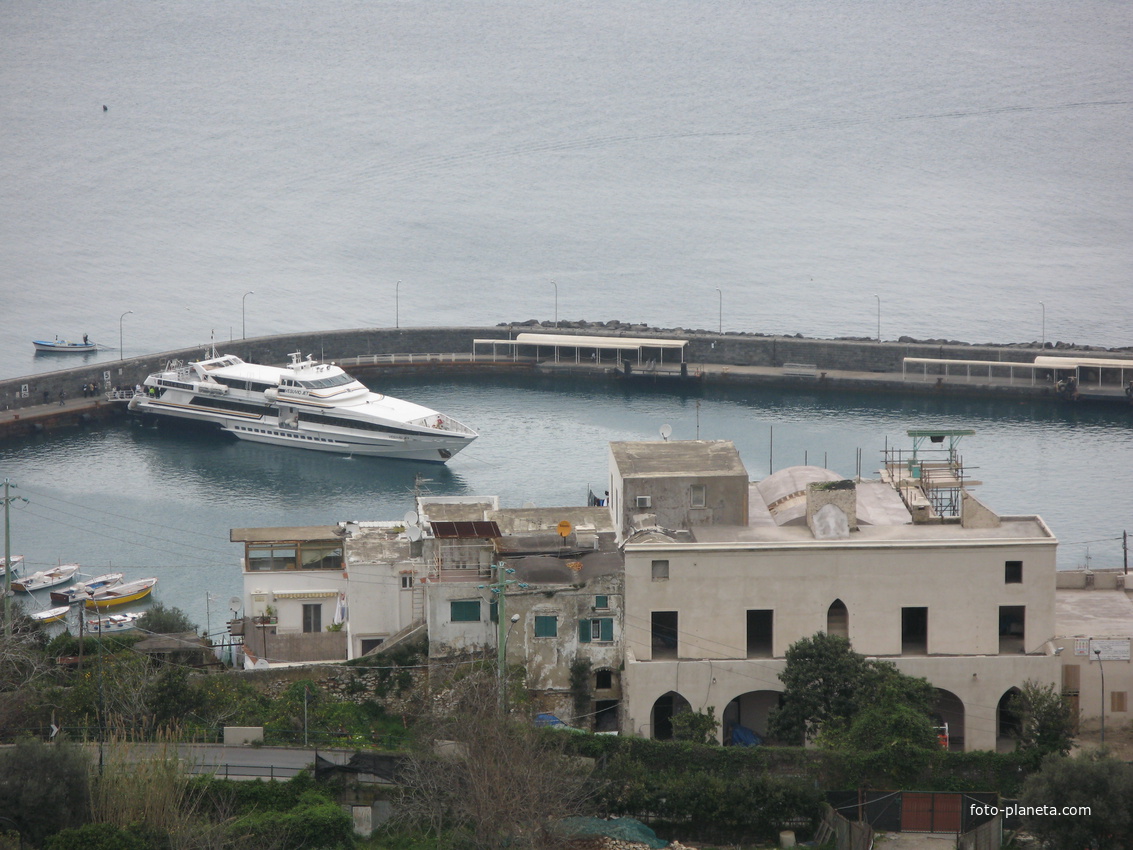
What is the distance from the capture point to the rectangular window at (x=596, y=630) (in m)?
34.4

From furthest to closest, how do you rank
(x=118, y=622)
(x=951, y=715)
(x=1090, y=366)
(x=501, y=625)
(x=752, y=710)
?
1. (x=1090, y=366)
2. (x=118, y=622)
3. (x=752, y=710)
4. (x=951, y=715)
5. (x=501, y=625)

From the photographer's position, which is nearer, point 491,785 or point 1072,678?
point 491,785

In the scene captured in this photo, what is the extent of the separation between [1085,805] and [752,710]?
315 inches

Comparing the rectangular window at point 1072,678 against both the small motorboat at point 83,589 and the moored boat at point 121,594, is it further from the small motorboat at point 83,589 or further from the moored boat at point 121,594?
the small motorboat at point 83,589

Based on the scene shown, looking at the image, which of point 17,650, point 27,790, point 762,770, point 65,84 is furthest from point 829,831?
point 65,84

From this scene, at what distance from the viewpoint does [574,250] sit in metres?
112

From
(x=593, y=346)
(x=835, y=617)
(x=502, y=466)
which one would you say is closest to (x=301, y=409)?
(x=502, y=466)

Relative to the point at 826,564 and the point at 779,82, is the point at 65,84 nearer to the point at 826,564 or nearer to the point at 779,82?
the point at 779,82

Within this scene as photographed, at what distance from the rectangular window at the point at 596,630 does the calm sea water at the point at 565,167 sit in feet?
191

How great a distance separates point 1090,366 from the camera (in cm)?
7419

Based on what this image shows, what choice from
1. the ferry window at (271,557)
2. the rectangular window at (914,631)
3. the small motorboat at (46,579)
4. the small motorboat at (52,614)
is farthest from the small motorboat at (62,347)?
the rectangular window at (914,631)

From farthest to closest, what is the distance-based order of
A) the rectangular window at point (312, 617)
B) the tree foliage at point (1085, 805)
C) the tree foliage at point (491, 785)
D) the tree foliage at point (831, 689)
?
the rectangular window at point (312, 617)
the tree foliage at point (831, 689)
the tree foliage at point (491, 785)
the tree foliage at point (1085, 805)

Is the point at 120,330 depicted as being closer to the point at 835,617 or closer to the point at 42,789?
the point at 835,617

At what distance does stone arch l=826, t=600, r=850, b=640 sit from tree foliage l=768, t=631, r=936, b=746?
3.20 ft
